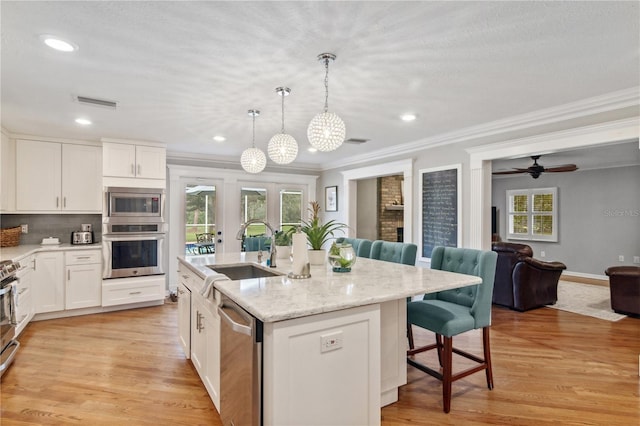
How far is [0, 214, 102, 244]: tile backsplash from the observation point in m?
4.59

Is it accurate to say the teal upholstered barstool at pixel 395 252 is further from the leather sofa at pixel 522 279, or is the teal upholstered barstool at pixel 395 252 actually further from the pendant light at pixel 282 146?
the leather sofa at pixel 522 279

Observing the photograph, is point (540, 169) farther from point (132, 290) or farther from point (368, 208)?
point (132, 290)

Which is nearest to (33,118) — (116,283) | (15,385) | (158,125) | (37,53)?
(158,125)

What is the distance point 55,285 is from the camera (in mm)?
4285

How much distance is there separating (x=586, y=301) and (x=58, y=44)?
701cm

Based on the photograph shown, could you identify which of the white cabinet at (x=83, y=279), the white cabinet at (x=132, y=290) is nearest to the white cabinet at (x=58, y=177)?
the white cabinet at (x=83, y=279)

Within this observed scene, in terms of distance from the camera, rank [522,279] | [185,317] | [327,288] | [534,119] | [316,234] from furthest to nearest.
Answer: [522,279] < [534,119] < [185,317] < [316,234] < [327,288]

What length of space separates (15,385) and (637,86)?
546 centimetres

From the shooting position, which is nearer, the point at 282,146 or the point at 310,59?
the point at 310,59

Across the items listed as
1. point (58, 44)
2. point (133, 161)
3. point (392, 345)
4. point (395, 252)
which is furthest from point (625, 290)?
point (133, 161)

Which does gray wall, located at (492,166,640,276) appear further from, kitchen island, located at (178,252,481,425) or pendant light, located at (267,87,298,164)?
pendant light, located at (267,87,298,164)

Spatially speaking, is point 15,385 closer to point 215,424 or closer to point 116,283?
point 215,424

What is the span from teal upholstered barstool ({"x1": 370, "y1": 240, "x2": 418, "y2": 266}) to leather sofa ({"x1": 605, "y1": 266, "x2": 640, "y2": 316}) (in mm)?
3470

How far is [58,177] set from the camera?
4.53 metres
